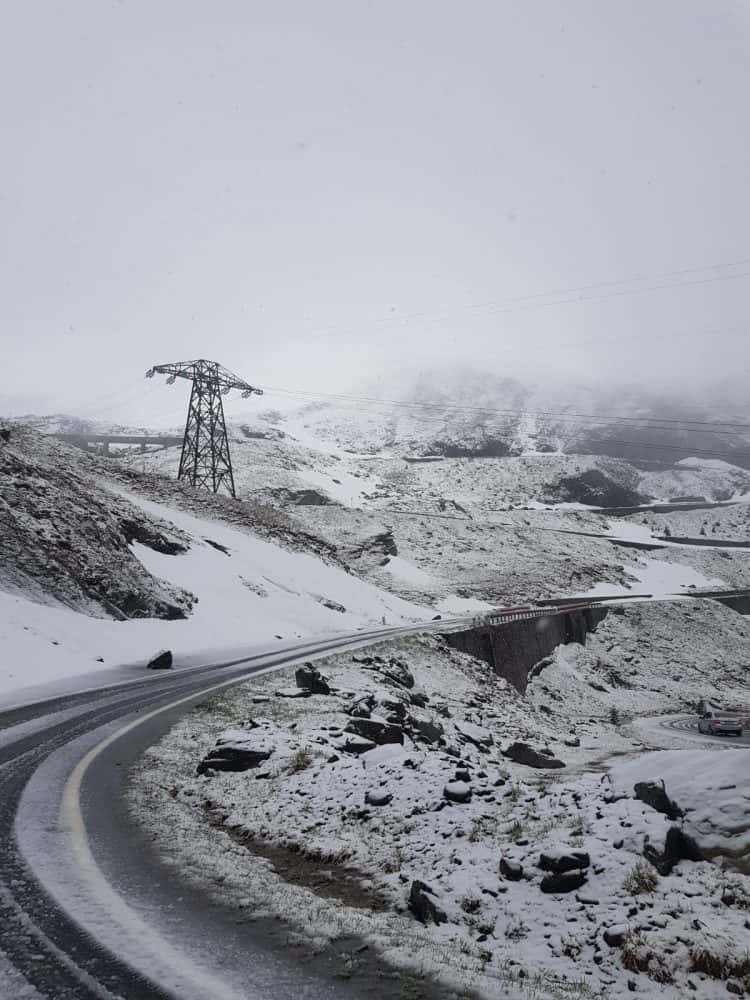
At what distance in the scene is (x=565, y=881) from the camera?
15.8 feet

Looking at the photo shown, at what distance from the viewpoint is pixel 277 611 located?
30188 mm

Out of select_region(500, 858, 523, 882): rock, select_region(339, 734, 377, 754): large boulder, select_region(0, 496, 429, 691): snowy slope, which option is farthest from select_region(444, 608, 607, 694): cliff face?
select_region(500, 858, 523, 882): rock

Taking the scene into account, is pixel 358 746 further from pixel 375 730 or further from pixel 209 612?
pixel 209 612

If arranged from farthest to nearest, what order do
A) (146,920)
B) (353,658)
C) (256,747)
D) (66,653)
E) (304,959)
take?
Result: (353,658), (66,653), (256,747), (146,920), (304,959)

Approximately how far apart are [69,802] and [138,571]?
18237mm

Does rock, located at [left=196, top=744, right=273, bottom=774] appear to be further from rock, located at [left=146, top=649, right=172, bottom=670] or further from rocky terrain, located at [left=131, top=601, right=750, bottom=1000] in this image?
rock, located at [left=146, top=649, right=172, bottom=670]

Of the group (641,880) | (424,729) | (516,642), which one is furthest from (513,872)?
(516,642)

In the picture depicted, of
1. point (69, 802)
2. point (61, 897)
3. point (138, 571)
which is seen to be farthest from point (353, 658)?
point (61, 897)

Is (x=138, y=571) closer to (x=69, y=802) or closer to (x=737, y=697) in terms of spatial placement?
(x=69, y=802)

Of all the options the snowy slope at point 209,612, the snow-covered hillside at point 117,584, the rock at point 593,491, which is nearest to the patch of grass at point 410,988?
the snow-covered hillside at point 117,584

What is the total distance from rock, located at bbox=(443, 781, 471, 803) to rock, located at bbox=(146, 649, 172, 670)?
12966mm

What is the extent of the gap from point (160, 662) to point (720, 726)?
2285 cm

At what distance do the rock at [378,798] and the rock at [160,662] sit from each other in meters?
12.3

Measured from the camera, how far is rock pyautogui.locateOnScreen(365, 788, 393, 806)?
684cm
